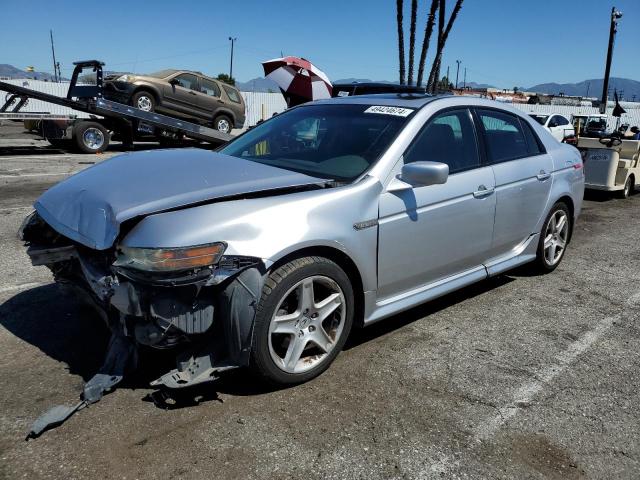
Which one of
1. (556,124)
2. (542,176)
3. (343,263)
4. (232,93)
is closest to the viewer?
(343,263)

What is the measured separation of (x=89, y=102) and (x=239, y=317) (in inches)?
504

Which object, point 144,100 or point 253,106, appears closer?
point 144,100

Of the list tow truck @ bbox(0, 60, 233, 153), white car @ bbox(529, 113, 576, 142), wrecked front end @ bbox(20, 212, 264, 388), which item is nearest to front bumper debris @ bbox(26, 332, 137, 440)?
wrecked front end @ bbox(20, 212, 264, 388)

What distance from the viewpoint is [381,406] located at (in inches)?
110

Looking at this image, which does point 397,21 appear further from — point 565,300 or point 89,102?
point 565,300

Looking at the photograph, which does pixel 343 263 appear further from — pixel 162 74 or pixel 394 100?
pixel 162 74

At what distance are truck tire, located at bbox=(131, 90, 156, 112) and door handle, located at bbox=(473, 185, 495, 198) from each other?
1345cm

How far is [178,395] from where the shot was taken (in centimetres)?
283

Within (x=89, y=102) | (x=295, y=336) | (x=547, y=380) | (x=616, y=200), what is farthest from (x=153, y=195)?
(x=89, y=102)

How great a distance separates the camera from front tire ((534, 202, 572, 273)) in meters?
4.82

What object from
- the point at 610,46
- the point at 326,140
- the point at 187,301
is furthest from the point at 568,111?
the point at 187,301

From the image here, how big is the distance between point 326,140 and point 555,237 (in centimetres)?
263

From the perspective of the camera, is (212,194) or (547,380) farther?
(547,380)

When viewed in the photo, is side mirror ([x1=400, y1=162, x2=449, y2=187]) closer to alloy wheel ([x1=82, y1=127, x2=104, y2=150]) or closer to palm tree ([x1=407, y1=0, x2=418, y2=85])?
alloy wheel ([x1=82, y1=127, x2=104, y2=150])
